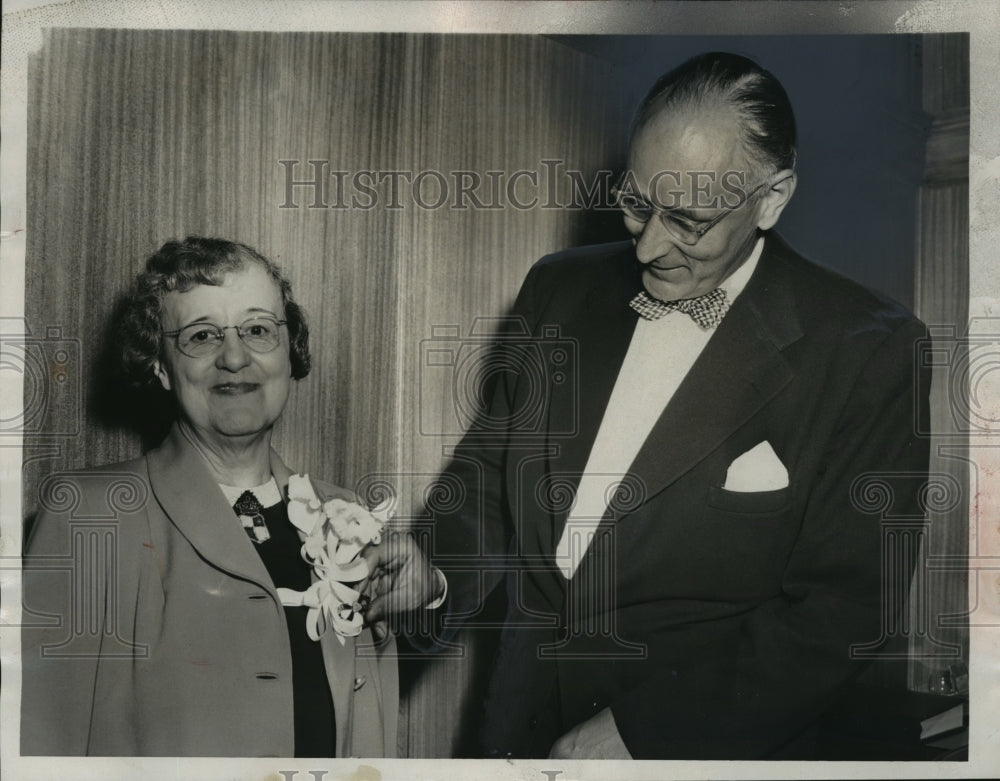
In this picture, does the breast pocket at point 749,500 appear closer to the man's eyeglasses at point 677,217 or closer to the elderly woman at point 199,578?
the man's eyeglasses at point 677,217

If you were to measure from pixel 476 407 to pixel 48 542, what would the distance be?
3.54 feet

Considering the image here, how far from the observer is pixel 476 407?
2674 millimetres

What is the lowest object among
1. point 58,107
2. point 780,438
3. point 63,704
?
point 63,704

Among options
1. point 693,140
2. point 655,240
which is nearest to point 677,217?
point 655,240

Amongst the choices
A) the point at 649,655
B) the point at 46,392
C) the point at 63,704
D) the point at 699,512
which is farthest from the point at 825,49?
the point at 63,704

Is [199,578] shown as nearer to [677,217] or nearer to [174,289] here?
[174,289]

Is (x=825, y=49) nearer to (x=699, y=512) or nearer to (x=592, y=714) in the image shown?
(x=699, y=512)

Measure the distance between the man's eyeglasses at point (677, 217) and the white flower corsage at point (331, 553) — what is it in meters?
0.95

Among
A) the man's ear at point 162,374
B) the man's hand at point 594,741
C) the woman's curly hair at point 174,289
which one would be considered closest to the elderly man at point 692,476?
the man's hand at point 594,741

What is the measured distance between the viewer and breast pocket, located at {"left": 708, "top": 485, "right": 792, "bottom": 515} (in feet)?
8.49

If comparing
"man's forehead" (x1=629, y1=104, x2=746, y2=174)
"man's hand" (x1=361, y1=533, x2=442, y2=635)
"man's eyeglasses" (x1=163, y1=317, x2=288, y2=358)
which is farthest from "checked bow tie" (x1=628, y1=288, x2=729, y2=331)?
"man's eyeglasses" (x1=163, y1=317, x2=288, y2=358)

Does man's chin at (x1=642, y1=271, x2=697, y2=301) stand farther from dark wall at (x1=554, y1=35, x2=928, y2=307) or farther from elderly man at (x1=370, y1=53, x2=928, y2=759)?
dark wall at (x1=554, y1=35, x2=928, y2=307)

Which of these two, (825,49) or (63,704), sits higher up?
(825,49)

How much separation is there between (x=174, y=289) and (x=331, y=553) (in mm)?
728
